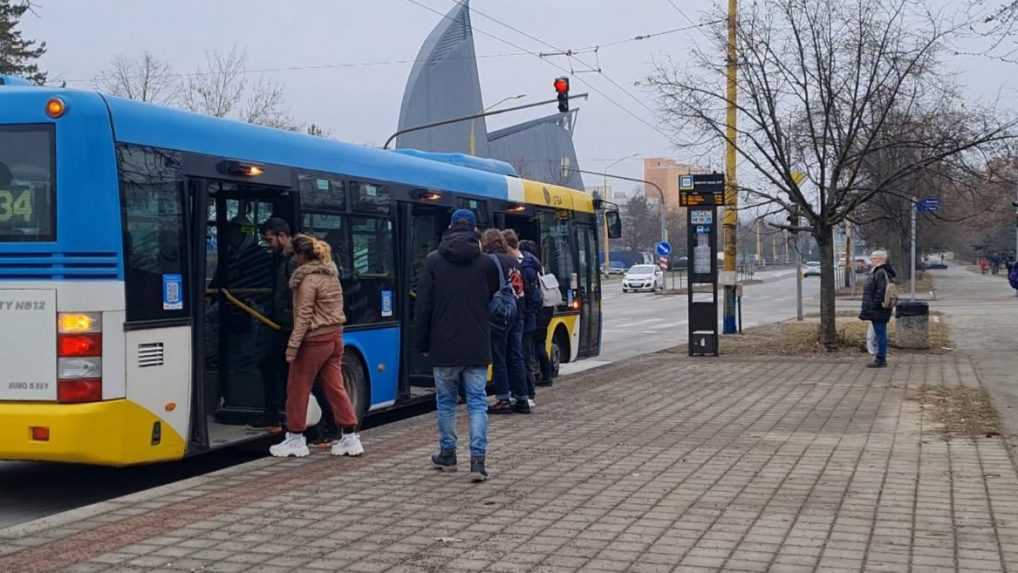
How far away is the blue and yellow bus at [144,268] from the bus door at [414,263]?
798 mm

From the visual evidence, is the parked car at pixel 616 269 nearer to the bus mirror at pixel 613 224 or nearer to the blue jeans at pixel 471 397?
the bus mirror at pixel 613 224

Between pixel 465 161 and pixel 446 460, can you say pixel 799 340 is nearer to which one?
pixel 465 161

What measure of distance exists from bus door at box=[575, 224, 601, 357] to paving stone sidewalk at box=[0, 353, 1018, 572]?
5.26 meters

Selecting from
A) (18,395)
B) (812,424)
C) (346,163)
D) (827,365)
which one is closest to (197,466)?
(18,395)

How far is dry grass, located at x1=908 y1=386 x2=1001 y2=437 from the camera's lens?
1042 cm

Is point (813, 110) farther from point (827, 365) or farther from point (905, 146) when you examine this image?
point (827, 365)

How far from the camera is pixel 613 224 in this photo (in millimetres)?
17531

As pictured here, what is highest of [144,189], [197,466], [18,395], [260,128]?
[260,128]

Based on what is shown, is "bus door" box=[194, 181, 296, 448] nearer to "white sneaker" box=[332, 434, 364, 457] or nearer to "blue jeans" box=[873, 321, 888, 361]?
"white sneaker" box=[332, 434, 364, 457]

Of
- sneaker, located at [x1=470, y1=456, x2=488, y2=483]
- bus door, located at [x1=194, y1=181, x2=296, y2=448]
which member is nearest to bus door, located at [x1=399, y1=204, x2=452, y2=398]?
bus door, located at [x1=194, y1=181, x2=296, y2=448]

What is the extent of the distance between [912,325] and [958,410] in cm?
876

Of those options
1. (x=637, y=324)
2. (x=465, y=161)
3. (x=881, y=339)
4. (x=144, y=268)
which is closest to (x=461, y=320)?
(x=144, y=268)

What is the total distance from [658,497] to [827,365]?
10910 millimetres

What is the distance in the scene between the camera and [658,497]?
289 inches
